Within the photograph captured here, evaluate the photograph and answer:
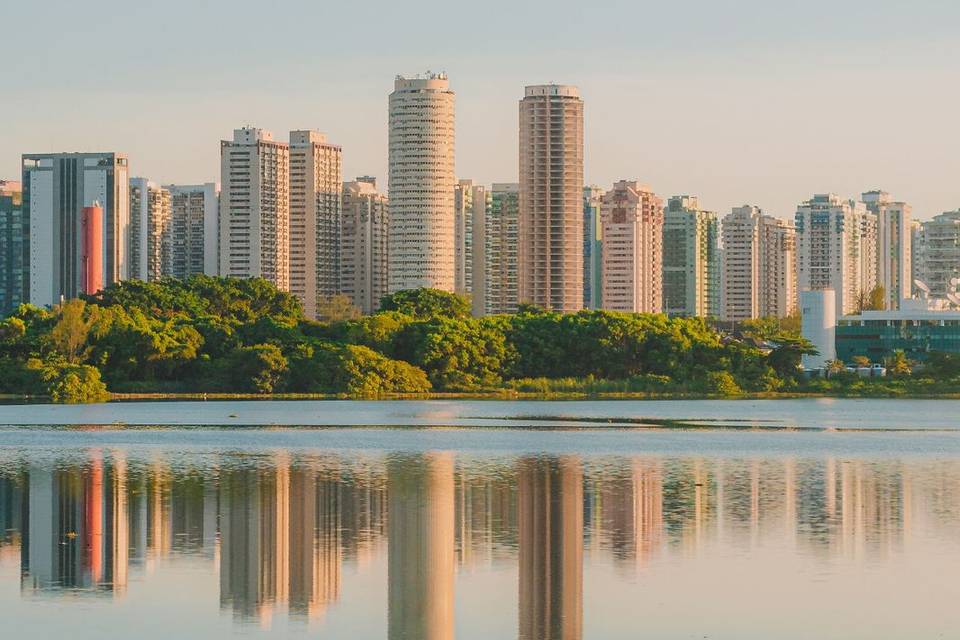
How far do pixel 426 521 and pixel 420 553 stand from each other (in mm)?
3173

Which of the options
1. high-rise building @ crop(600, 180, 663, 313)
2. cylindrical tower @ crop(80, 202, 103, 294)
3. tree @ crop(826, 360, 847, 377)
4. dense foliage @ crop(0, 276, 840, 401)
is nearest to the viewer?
dense foliage @ crop(0, 276, 840, 401)

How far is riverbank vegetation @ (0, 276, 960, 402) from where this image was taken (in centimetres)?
7200

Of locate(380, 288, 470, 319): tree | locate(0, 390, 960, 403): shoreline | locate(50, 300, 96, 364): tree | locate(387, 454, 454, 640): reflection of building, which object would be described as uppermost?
locate(380, 288, 470, 319): tree

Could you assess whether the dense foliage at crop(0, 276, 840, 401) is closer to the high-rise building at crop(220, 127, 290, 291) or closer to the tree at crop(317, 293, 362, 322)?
the tree at crop(317, 293, 362, 322)

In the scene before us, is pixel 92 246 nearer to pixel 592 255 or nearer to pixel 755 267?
pixel 592 255

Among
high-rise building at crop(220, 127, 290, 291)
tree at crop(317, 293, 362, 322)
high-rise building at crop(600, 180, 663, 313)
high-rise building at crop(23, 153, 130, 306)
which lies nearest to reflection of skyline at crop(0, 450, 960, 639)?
tree at crop(317, 293, 362, 322)

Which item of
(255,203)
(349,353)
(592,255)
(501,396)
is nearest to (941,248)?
(592,255)

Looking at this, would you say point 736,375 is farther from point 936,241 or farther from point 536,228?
point 936,241

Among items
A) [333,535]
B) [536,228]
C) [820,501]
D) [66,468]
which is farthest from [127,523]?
[536,228]

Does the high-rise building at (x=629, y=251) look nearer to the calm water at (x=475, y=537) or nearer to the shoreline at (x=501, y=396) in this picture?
the shoreline at (x=501, y=396)

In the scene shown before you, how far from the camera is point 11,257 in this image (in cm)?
15200

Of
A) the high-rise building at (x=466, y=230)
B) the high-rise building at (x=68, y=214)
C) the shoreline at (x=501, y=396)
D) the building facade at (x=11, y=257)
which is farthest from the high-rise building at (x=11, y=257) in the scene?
the shoreline at (x=501, y=396)

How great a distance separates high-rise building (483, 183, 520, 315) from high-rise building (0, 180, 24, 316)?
128 feet

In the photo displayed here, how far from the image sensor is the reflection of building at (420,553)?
19.6 m
